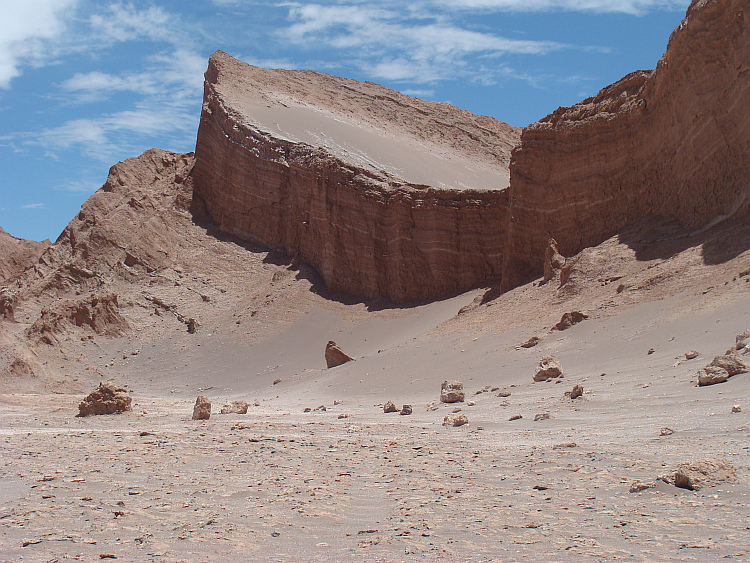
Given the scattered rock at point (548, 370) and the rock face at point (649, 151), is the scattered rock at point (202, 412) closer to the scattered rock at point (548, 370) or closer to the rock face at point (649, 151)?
the scattered rock at point (548, 370)

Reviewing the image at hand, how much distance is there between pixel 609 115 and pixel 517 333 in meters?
6.46

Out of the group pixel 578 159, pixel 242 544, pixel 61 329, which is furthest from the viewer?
pixel 61 329

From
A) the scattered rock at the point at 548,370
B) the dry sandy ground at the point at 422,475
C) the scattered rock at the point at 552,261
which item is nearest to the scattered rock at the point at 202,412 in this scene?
the dry sandy ground at the point at 422,475

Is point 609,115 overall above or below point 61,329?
above

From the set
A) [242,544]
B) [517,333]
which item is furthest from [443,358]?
[242,544]

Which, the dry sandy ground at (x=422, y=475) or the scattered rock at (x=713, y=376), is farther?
the scattered rock at (x=713, y=376)

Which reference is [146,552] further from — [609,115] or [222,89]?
[222,89]

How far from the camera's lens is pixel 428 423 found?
9.16 metres

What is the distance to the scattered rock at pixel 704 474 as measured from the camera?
14.4 feet

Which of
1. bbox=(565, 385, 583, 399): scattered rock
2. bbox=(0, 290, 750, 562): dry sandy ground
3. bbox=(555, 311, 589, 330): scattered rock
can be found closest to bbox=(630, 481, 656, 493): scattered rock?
bbox=(0, 290, 750, 562): dry sandy ground

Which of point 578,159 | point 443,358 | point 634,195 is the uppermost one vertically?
point 578,159

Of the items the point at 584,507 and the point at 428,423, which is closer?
the point at 584,507

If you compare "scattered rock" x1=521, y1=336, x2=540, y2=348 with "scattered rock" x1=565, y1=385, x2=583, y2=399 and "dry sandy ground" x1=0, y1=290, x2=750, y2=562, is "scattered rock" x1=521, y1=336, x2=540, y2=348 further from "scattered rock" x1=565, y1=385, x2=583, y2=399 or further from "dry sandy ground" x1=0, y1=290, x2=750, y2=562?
"scattered rock" x1=565, y1=385, x2=583, y2=399

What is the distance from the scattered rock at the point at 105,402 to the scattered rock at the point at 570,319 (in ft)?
27.0
